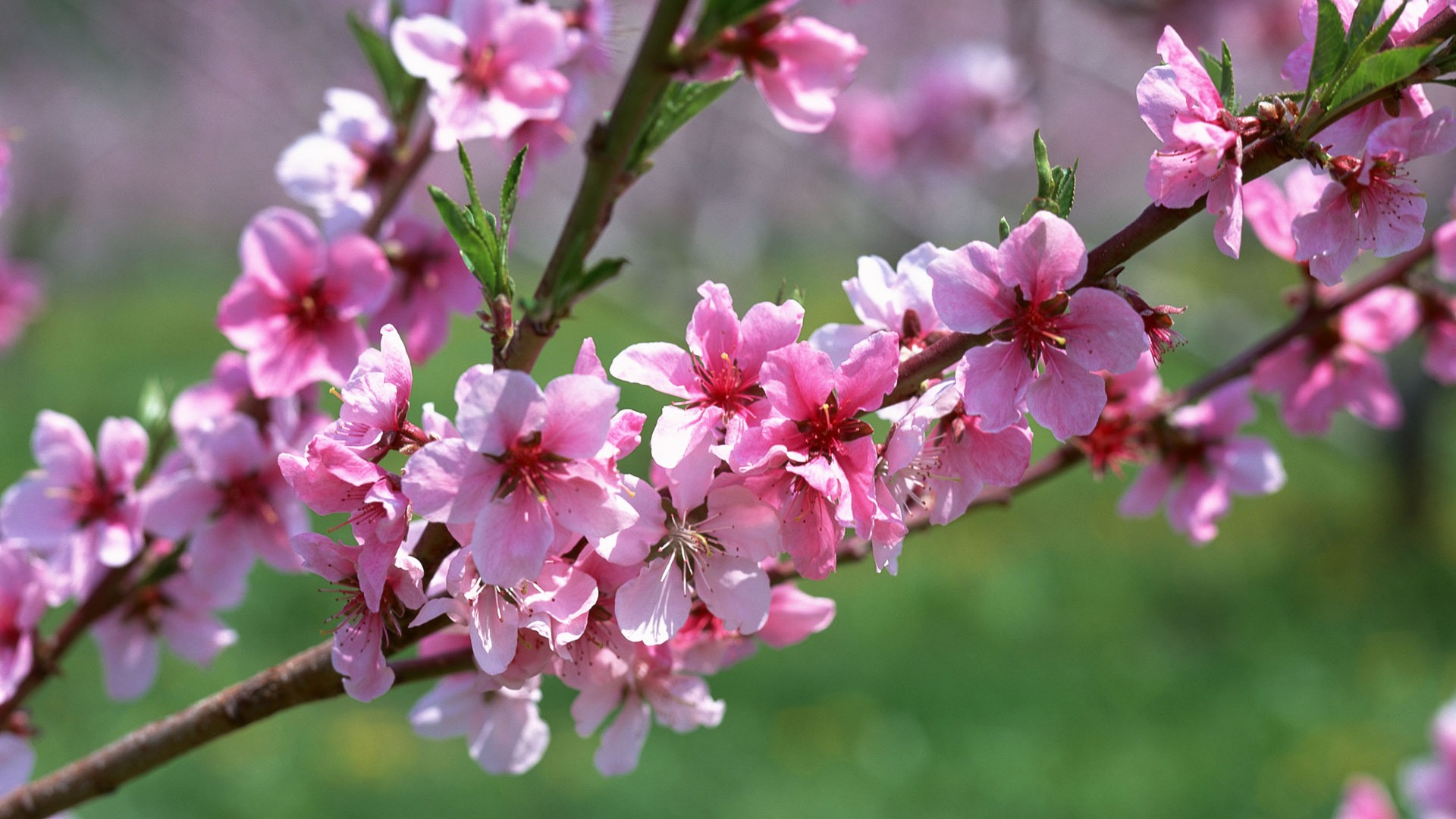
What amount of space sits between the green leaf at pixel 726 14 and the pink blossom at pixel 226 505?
0.60 meters

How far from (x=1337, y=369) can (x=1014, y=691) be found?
2816 millimetres

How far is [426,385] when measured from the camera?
619 cm

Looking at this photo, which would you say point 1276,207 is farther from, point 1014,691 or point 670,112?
point 1014,691

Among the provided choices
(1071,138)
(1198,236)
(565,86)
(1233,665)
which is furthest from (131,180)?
(565,86)

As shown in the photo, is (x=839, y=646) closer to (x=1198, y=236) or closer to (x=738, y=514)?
(x=1198, y=236)

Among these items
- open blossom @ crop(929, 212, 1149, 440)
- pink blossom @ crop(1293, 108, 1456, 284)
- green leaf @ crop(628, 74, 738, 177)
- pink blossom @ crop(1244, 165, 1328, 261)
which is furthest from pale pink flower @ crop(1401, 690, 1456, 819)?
green leaf @ crop(628, 74, 738, 177)

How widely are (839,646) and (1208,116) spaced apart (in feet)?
11.9

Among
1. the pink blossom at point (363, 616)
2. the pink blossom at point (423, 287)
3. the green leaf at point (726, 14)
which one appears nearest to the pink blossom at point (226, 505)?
the pink blossom at point (423, 287)

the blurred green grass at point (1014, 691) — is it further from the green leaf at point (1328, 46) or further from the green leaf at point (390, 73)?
the green leaf at point (1328, 46)

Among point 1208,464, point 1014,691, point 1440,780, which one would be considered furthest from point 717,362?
point 1014,691

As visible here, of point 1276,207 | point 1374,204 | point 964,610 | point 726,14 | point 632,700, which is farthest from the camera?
point 964,610

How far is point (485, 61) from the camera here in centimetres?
100

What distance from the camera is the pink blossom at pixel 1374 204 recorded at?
0.69 m

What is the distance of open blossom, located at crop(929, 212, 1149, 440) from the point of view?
649 mm
